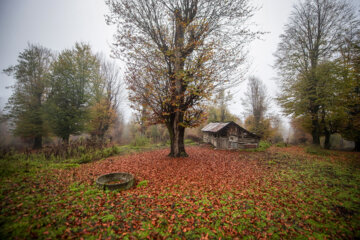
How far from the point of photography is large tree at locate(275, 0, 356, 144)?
13.4m

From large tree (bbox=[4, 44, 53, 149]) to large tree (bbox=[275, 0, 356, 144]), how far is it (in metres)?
25.6

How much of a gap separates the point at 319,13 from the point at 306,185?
1785 centimetres

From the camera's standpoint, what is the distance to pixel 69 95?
46.8 feet

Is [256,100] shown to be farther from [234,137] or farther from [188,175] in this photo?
[188,175]

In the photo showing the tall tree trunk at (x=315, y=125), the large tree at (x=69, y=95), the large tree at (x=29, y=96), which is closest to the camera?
the large tree at (x=69, y=95)

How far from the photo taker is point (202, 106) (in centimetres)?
935

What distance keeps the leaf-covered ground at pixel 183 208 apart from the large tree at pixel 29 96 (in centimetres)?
1348

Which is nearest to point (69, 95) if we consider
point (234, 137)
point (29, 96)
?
point (29, 96)

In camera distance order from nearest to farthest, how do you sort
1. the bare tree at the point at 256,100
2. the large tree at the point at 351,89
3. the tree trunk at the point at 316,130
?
the large tree at the point at 351,89
the tree trunk at the point at 316,130
the bare tree at the point at 256,100

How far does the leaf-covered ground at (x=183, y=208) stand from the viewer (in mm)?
3236

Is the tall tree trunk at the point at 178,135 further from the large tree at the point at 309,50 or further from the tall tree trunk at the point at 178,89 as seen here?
the large tree at the point at 309,50

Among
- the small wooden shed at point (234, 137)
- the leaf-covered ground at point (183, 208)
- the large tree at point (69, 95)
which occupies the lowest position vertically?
the leaf-covered ground at point (183, 208)

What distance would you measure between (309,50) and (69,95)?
24748mm

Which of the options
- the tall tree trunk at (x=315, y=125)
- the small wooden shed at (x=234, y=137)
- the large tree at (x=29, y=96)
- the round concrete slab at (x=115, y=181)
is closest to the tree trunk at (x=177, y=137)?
the round concrete slab at (x=115, y=181)
